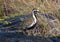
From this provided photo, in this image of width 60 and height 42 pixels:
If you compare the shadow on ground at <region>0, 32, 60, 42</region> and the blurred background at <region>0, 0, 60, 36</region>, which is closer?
the shadow on ground at <region>0, 32, 60, 42</region>

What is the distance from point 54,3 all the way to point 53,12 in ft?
2.64

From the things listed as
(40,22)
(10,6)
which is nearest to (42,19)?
(40,22)

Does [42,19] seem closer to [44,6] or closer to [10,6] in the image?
[44,6]

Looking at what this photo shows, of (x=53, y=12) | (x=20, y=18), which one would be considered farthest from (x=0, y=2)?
(x=53, y=12)

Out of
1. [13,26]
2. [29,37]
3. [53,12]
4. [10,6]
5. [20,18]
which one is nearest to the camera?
[29,37]

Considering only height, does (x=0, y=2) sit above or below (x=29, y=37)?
above

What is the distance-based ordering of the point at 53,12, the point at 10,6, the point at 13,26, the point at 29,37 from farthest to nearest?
the point at 10,6 < the point at 53,12 < the point at 13,26 < the point at 29,37

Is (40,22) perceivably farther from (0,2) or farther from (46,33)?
(0,2)

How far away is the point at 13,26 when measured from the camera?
19.1ft

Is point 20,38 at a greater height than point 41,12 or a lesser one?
lesser

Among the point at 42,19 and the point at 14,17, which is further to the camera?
the point at 14,17

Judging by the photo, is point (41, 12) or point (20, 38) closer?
point (20, 38)

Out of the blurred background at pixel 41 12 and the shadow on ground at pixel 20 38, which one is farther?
the blurred background at pixel 41 12

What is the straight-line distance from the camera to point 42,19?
6.02 m
